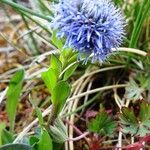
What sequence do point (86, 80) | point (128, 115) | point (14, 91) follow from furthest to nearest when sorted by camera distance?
point (86, 80) < point (14, 91) < point (128, 115)

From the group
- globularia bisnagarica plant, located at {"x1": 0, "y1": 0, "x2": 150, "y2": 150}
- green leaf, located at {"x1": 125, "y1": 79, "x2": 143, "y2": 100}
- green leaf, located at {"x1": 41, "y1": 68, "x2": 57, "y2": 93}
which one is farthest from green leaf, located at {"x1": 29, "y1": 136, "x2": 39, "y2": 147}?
green leaf, located at {"x1": 125, "y1": 79, "x2": 143, "y2": 100}

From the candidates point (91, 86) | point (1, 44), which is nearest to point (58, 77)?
point (91, 86)

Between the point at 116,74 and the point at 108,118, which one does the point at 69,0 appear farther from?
the point at 116,74

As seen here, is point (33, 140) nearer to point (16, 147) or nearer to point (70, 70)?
point (16, 147)

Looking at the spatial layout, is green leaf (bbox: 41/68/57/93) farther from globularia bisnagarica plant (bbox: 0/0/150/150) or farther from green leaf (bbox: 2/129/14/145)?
green leaf (bbox: 2/129/14/145)

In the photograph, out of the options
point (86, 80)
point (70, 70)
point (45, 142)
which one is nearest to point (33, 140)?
point (45, 142)

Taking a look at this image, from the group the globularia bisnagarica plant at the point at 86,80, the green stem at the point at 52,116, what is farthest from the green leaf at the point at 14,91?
the green stem at the point at 52,116

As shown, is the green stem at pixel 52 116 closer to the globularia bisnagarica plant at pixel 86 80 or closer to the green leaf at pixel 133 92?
the globularia bisnagarica plant at pixel 86 80

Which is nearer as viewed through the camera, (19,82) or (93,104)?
(19,82)
